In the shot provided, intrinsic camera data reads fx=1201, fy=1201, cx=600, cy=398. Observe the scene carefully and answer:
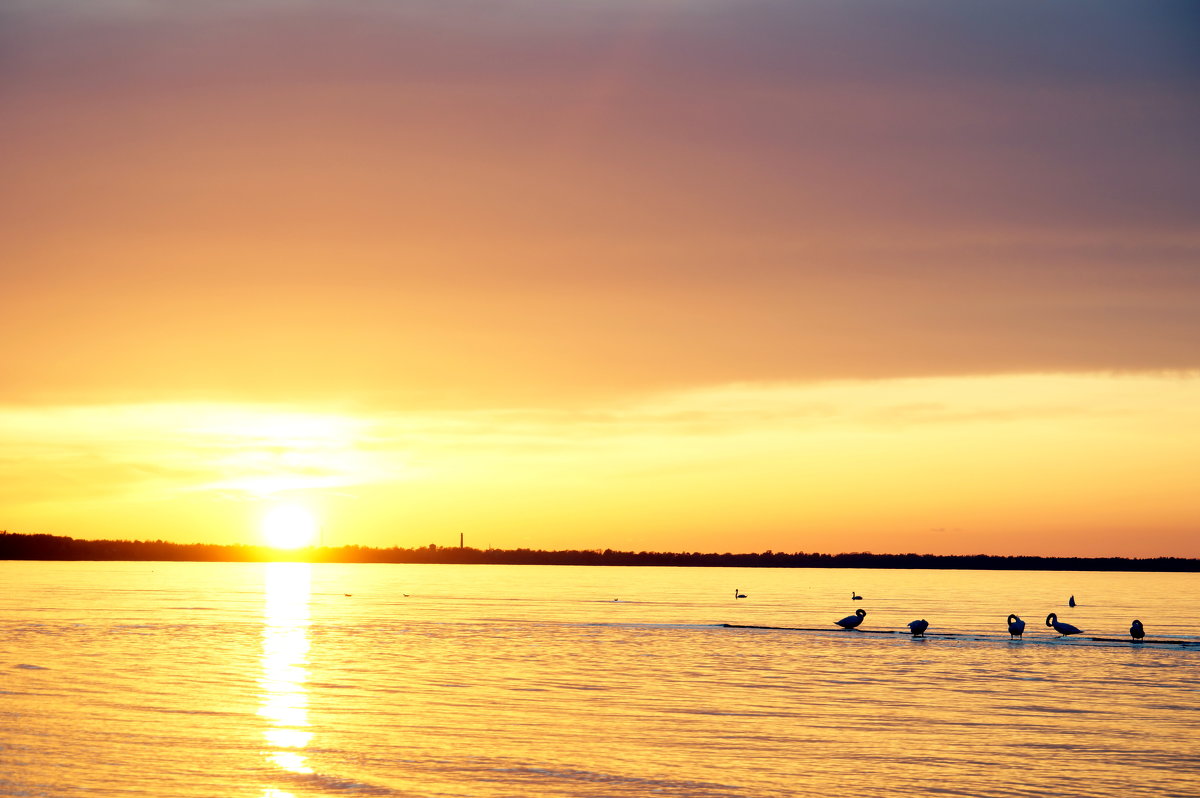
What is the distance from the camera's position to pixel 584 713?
3161 centimetres

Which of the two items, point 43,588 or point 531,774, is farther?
point 43,588

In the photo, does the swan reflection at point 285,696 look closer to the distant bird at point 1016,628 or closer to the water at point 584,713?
the water at point 584,713

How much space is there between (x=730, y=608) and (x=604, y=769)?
67.8 meters

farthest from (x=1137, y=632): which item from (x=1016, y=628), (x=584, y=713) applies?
(x=584, y=713)

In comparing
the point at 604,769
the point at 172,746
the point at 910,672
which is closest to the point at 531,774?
the point at 604,769

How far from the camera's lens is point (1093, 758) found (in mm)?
25828

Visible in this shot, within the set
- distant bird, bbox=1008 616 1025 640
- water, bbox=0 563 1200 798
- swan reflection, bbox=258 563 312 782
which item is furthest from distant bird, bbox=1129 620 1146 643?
swan reflection, bbox=258 563 312 782

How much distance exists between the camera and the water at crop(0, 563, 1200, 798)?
2314 centimetres

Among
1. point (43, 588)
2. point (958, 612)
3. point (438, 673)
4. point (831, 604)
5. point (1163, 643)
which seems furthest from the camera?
point (43, 588)

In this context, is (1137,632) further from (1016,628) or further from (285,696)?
(285,696)

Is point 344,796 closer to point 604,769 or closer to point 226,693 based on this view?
point 604,769

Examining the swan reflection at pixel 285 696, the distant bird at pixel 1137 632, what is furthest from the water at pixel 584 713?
the distant bird at pixel 1137 632

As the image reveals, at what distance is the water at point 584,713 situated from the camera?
2314 cm

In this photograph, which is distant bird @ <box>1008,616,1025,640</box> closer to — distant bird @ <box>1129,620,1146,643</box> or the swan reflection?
distant bird @ <box>1129,620,1146,643</box>
